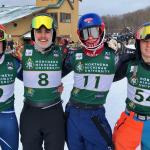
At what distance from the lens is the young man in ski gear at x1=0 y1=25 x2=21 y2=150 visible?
14.3 feet

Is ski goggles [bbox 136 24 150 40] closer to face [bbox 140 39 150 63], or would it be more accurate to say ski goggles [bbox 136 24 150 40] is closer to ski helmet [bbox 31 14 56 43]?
face [bbox 140 39 150 63]

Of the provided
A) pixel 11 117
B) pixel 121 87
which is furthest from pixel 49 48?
pixel 121 87

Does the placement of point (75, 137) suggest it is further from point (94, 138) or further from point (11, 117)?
point (11, 117)

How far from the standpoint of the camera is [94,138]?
4227 millimetres

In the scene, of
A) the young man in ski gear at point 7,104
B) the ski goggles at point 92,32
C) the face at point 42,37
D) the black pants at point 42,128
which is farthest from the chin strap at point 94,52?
the young man in ski gear at point 7,104

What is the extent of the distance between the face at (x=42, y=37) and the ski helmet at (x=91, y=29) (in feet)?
1.31

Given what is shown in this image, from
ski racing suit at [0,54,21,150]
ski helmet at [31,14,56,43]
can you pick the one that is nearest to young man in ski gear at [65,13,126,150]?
ski helmet at [31,14,56,43]

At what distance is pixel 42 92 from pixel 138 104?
3.88 ft

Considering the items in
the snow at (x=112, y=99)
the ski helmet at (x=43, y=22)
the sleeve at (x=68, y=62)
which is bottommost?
the snow at (x=112, y=99)

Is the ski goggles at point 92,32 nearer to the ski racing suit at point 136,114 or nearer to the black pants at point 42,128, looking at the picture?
the ski racing suit at point 136,114

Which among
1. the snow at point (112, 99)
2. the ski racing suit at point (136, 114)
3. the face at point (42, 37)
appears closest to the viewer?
the ski racing suit at point (136, 114)

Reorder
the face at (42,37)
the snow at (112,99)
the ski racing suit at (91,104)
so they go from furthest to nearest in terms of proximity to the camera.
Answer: the snow at (112,99), the face at (42,37), the ski racing suit at (91,104)

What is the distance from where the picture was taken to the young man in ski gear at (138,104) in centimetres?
390

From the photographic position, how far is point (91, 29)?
430 cm
